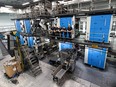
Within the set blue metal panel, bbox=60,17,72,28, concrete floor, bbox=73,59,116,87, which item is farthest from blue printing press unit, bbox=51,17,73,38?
concrete floor, bbox=73,59,116,87

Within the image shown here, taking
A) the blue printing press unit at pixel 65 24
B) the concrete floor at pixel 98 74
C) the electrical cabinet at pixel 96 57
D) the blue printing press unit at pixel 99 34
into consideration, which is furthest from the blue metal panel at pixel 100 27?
the concrete floor at pixel 98 74

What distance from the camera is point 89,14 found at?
6.05m

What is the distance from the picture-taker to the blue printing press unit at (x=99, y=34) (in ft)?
18.4

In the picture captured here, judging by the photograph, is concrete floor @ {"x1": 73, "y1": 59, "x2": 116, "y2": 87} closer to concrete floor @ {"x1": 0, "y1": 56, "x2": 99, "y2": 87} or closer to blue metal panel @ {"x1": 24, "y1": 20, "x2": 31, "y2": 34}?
concrete floor @ {"x1": 0, "y1": 56, "x2": 99, "y2": 87}

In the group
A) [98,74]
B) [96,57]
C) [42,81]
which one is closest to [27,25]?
[42,81]

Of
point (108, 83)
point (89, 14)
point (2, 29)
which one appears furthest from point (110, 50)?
point (2, 29)

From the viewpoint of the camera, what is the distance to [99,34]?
5984 millimetres

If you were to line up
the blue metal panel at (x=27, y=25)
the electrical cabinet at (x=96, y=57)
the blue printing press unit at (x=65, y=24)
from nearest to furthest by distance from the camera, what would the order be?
the electrical cabinet at (x=96, y=57)
the blue printing press unit at (x=65, y=24)
the blue metal panel at (x=27, y=25)

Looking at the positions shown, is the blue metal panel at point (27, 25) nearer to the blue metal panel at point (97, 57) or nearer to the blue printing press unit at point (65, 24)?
the blue printing press unit at point (65, 24)

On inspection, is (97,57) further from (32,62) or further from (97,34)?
(32,62)

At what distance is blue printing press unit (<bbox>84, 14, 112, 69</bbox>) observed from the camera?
559 centimetres

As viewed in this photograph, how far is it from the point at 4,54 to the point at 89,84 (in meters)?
10.8

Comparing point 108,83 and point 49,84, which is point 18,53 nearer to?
point 49,84

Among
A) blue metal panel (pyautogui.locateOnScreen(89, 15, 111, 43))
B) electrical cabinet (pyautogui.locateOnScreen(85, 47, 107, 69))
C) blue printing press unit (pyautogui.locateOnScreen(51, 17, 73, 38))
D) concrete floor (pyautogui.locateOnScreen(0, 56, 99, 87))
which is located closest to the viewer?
blue metal panel (pyautogui.locateOnScreen(89, 15, 111, 43))
